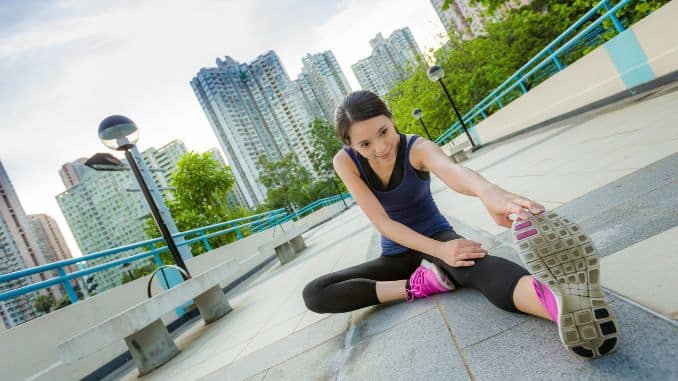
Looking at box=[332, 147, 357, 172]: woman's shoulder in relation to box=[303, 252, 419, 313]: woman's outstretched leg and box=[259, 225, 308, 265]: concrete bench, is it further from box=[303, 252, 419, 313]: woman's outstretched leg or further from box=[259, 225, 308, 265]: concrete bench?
box=[259, 225, 308, 265]: concrete bench

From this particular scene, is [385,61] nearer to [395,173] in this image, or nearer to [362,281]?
[395,173]

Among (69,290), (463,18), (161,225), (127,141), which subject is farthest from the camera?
(463,18)

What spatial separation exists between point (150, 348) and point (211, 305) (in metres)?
1.14

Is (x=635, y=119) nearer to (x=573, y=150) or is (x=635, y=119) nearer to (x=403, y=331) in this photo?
(x=573, y=150)

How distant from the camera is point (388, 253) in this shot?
204 cm

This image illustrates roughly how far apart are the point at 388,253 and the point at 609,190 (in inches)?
52.4

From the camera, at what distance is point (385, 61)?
10025cm

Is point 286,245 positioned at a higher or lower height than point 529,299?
higher

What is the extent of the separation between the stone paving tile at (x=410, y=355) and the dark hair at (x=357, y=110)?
96 cm

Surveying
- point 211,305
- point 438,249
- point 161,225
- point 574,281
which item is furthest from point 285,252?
point 574,281

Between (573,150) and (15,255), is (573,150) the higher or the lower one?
the lower one

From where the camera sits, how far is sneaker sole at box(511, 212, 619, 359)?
32.7 inches

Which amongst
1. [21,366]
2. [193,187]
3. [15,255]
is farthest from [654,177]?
[15,255]

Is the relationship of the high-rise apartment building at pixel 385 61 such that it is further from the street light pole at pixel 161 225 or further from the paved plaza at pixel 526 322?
the paved plaza at pixel 526 322
